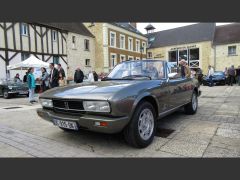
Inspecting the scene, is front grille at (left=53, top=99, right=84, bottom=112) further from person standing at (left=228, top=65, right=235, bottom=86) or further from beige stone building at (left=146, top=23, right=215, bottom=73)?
beige stone building at (left=146, top=23, right=215, bottom=73)

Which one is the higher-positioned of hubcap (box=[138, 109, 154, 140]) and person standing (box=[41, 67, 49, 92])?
person standing (box=[41, 67, 49, 92])

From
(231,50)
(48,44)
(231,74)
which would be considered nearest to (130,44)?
(231,50)

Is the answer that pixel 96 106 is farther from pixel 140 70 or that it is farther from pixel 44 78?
pixel 44 78

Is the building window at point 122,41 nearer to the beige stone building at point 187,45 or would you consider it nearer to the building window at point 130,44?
the building window at point 130,44

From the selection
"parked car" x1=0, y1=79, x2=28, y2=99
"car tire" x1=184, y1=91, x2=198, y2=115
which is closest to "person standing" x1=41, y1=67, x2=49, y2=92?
"parked car" x1=0, y1=79, x2=28, y2=99

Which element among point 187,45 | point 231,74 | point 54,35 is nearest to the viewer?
point 231,74

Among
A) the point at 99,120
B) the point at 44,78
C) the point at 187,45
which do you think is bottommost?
the point at 99,120

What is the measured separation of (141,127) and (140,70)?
4.86ft

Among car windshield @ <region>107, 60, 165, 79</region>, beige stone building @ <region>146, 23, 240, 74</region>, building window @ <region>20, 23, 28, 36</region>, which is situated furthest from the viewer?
beige stone building @ <region>146, 23, 240, 74</region>

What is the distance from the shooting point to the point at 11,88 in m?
13.1

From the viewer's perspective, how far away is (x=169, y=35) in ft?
129

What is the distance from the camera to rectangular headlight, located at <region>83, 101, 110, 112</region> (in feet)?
9.89

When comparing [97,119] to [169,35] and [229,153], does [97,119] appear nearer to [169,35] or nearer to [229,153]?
[229,153]

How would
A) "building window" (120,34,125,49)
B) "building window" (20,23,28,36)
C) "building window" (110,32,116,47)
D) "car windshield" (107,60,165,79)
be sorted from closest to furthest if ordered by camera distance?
"car windshield" (107,60,165,79) < "building window" (20,23,28,36) < "building window" (110,32,116,47) < "building window" (120,34,125,49)
